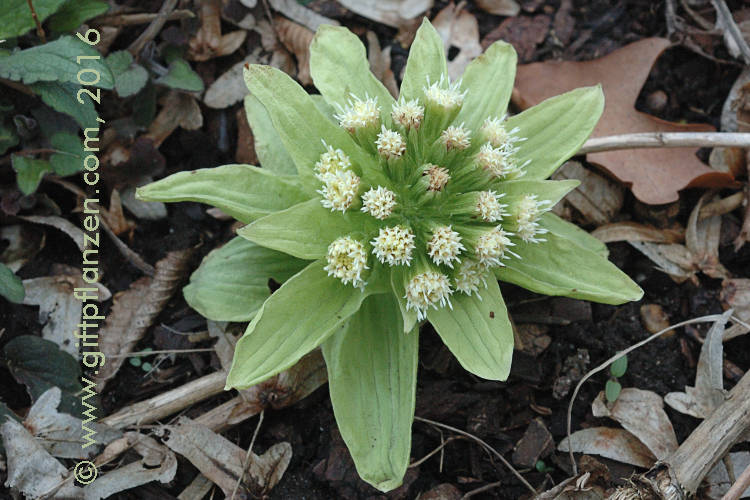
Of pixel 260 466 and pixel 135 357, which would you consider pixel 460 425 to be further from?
pixel 135 357

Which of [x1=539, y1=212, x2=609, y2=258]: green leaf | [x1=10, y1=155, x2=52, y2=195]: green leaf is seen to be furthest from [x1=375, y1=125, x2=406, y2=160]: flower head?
[x1=10, y1=155, x2=52, y2=195]: green leaf

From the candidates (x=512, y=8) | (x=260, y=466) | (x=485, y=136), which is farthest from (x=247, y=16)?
(x=260, y=466)

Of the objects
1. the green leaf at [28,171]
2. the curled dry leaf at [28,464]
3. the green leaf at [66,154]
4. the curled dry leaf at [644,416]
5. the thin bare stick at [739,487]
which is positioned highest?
the green leaf at [66,154]

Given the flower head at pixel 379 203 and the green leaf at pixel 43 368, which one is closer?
the flower head at pixel 379 203

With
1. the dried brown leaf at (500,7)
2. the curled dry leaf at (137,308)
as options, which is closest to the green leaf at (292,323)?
the curled dry leaf at (137,308)

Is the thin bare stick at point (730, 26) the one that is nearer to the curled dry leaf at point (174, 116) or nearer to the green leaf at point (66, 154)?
the curled dry leaf at point (174, 116)
